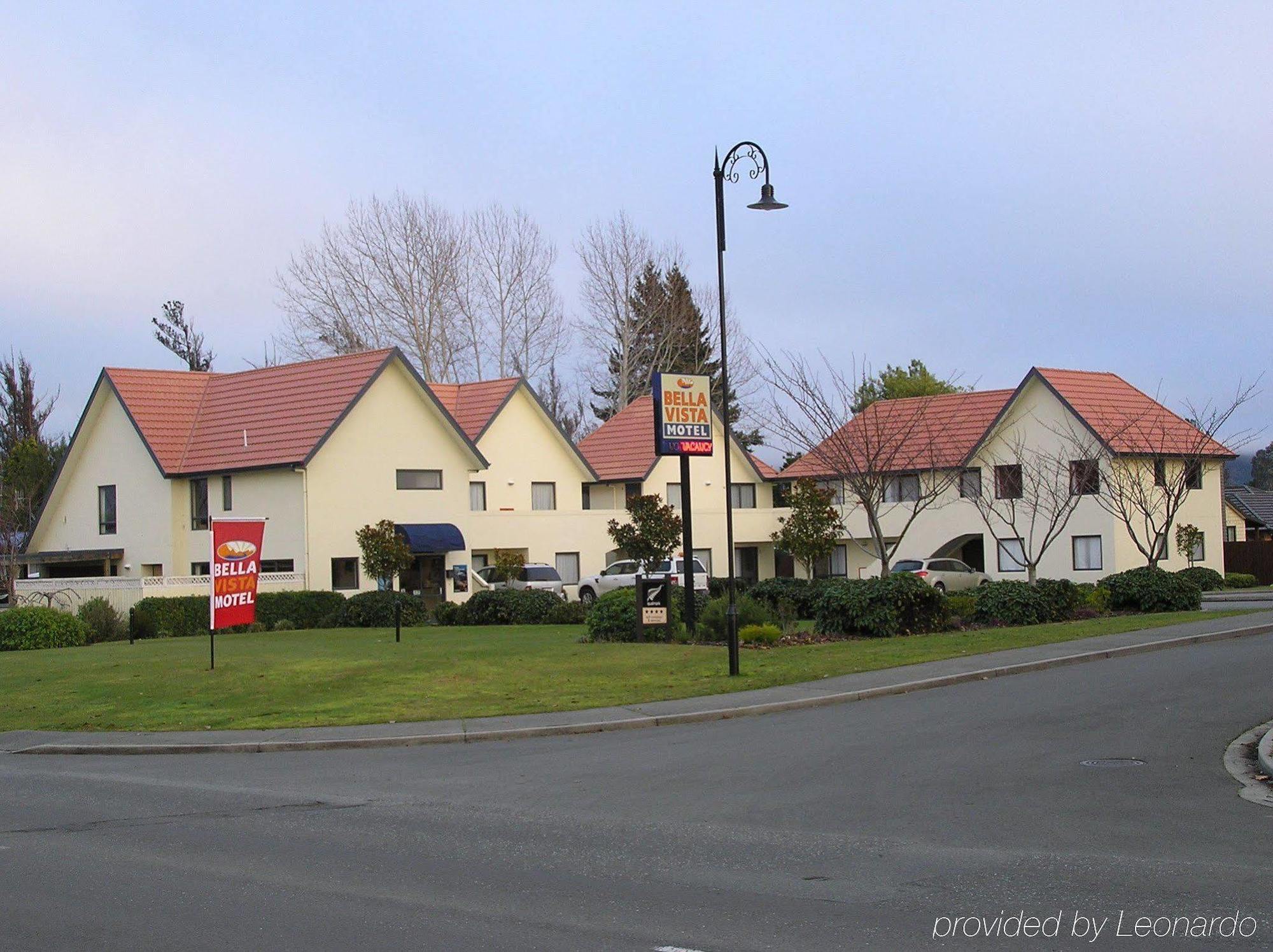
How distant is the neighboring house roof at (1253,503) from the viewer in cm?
6831

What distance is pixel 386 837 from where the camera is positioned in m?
10.2

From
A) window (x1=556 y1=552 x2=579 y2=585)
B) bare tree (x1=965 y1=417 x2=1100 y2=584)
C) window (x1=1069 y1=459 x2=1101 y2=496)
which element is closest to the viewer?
window (x1=1069 y1=459 x2=1101 y2=496)

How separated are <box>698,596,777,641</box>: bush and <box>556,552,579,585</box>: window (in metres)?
26.8

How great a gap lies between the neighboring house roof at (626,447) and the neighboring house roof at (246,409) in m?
10.1

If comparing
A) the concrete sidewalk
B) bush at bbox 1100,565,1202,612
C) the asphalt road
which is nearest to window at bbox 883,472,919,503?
bush at bbox 1100,565,1202,612

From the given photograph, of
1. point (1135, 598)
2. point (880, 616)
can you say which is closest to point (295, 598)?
point (880, 616)

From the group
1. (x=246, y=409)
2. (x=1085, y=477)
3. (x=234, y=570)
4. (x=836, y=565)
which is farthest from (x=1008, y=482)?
(x=234, y=570)

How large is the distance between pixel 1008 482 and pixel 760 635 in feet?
96.5

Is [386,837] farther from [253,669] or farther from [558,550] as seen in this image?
[558,550]

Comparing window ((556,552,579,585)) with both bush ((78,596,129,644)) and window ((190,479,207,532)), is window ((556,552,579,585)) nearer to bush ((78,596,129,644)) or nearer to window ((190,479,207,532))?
window ((190,479,207,532))

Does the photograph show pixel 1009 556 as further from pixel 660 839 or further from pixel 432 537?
pixel 660 839

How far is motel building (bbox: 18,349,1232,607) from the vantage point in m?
46.5

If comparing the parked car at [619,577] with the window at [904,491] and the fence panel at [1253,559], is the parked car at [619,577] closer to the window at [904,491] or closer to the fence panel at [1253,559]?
the window at [904,491]

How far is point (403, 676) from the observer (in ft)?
72.7
